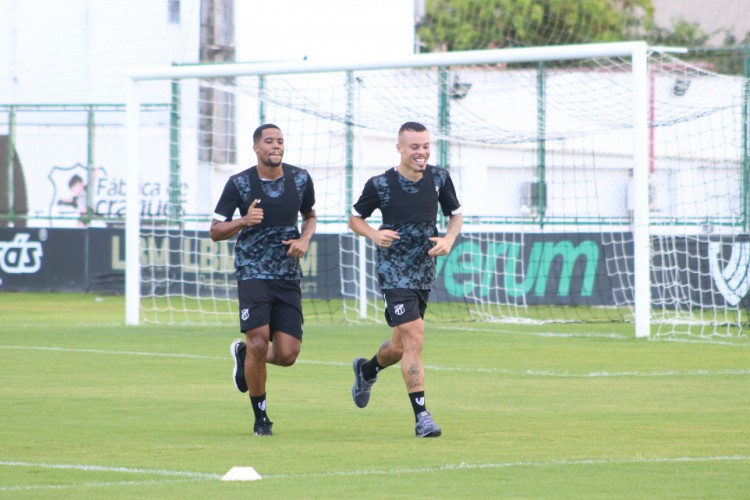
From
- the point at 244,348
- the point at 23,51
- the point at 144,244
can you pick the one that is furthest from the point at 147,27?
the point at 244,348

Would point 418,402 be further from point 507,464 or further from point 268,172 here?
point 268,172

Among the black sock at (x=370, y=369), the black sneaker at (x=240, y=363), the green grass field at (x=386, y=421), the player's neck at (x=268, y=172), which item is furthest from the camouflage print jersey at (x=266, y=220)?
the green grass field at (x=386, y=421)

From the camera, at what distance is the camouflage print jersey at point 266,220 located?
10250 millimetres

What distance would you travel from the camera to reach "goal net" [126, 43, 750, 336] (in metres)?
20.8

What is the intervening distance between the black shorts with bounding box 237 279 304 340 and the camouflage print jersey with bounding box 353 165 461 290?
0.65 metres

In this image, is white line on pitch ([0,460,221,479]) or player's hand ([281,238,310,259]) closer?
white line on pitch ([0,460,221,479])

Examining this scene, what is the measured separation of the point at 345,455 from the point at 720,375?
6094mm

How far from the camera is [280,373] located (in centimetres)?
1470

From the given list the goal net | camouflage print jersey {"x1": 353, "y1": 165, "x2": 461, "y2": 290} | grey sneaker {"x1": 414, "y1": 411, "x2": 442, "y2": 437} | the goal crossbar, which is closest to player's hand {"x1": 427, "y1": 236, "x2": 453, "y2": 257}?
camouflage print jersey {"x1": 353, "y1": 165, "x2": 461, "y2": 290}

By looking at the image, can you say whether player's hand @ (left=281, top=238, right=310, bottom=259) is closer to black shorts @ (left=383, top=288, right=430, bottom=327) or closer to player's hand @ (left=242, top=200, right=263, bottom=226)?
player's hand @ (left=242, top=200, right=263, bottom=226)

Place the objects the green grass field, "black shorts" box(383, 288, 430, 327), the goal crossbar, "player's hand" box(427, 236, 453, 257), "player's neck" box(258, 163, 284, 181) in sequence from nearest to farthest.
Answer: the green grass field < "player's hand" box(427, 236, 453, 257) < "black shorts" box(383, 288, 430, 327) < "player's neck" box(258, 163, 284, 181) < the goal crossbar

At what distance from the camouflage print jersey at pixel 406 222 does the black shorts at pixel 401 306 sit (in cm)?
5

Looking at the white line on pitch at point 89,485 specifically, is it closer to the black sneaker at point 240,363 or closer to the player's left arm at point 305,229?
the player's left arm at point 305,229

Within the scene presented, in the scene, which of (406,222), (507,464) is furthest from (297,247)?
(507,464)
